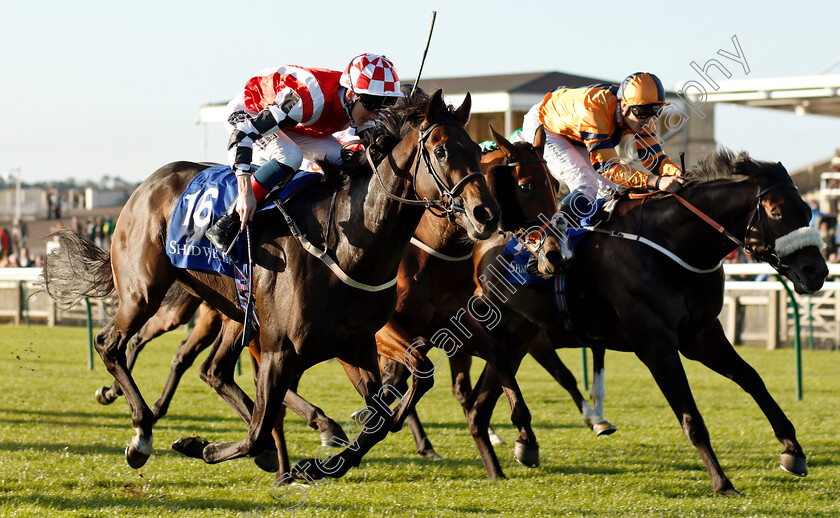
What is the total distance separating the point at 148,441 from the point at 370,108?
6.02ft

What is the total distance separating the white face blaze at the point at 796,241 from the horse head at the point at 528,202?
989 millimetres

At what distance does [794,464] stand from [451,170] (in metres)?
2.46

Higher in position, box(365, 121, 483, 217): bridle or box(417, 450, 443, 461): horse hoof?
box(365, 121, 483, 217): bridle

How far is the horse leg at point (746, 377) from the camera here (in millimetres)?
4676

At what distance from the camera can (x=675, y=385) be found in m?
4.59

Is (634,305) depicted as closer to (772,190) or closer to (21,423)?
(772,190)

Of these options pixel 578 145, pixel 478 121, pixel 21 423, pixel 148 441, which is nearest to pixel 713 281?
pixel 578 145

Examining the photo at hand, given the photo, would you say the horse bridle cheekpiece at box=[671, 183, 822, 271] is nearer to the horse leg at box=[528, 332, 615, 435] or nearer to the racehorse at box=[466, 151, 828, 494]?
the racehorse at box=[466, 151, 828, 494]

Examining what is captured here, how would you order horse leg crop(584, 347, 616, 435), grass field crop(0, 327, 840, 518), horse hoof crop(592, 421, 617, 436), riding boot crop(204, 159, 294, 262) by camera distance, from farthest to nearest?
1. horse leg crop(584, 347, 616, 435)
2. horse hoof crop(592, 421, 617, 436)
3. grass field crop(0, 327, 840, 518)
4. riding boot crop(204, 159, 294, 262)

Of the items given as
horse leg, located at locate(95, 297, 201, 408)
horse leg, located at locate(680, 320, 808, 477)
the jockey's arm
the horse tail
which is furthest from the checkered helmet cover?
horse leg, located at locate(95, 297, 201, 408)

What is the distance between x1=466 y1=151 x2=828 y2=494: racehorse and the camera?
459cm

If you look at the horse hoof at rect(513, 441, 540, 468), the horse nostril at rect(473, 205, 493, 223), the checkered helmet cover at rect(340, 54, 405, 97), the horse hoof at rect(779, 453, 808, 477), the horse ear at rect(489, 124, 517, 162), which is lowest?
the horse hoof at rect(513, 441, 540, 468)

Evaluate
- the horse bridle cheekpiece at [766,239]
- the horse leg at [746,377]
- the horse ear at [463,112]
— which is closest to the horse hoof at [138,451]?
the horse ear at [463,112]

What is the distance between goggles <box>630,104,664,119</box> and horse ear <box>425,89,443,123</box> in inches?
72.3
